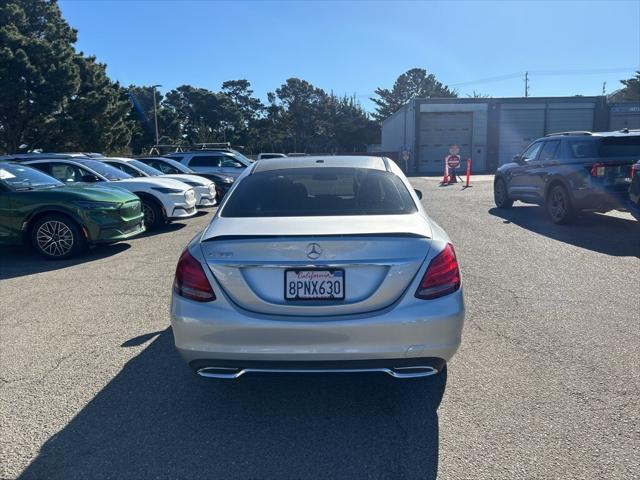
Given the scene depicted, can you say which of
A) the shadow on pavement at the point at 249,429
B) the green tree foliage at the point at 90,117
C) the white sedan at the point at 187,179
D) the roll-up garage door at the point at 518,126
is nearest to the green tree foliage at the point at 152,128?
the green tree foliage at the point at 90,117

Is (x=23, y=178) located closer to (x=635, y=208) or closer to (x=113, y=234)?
(x=113, y=234)

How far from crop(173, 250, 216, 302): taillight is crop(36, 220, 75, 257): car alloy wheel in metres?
5.59

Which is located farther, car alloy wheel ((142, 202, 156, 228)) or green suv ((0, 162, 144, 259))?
car alloy wheel ((142, 202, 156, 228))

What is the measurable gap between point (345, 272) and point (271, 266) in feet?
1.41

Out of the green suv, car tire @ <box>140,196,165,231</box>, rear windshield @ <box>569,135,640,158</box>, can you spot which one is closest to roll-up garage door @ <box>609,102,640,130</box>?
rear windshield @ <box>569,135,640,158</box>

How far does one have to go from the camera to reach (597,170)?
9.54 m

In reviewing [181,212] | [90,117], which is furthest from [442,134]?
[181,212]

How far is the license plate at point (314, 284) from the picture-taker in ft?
9.84

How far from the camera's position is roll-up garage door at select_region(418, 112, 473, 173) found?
41312mm

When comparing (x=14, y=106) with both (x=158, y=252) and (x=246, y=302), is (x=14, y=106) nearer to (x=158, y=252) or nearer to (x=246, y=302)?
(x=158, y=252)

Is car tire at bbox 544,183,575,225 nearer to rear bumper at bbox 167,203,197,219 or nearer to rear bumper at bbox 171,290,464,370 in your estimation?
rear bumper at bbox 167,203,197,219

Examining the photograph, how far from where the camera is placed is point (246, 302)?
304 cm

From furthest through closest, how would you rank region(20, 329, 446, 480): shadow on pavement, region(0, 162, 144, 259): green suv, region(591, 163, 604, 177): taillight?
region(591, 163, 604, 177): taillight → region(0, 162, 144, 259): green suv → region(20, 329, 446, 480): shadow on pavement

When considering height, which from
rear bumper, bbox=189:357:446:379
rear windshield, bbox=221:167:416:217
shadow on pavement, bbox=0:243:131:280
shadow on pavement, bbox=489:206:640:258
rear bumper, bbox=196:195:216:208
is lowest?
shadow on pavement, bbox=0:243:131:280
